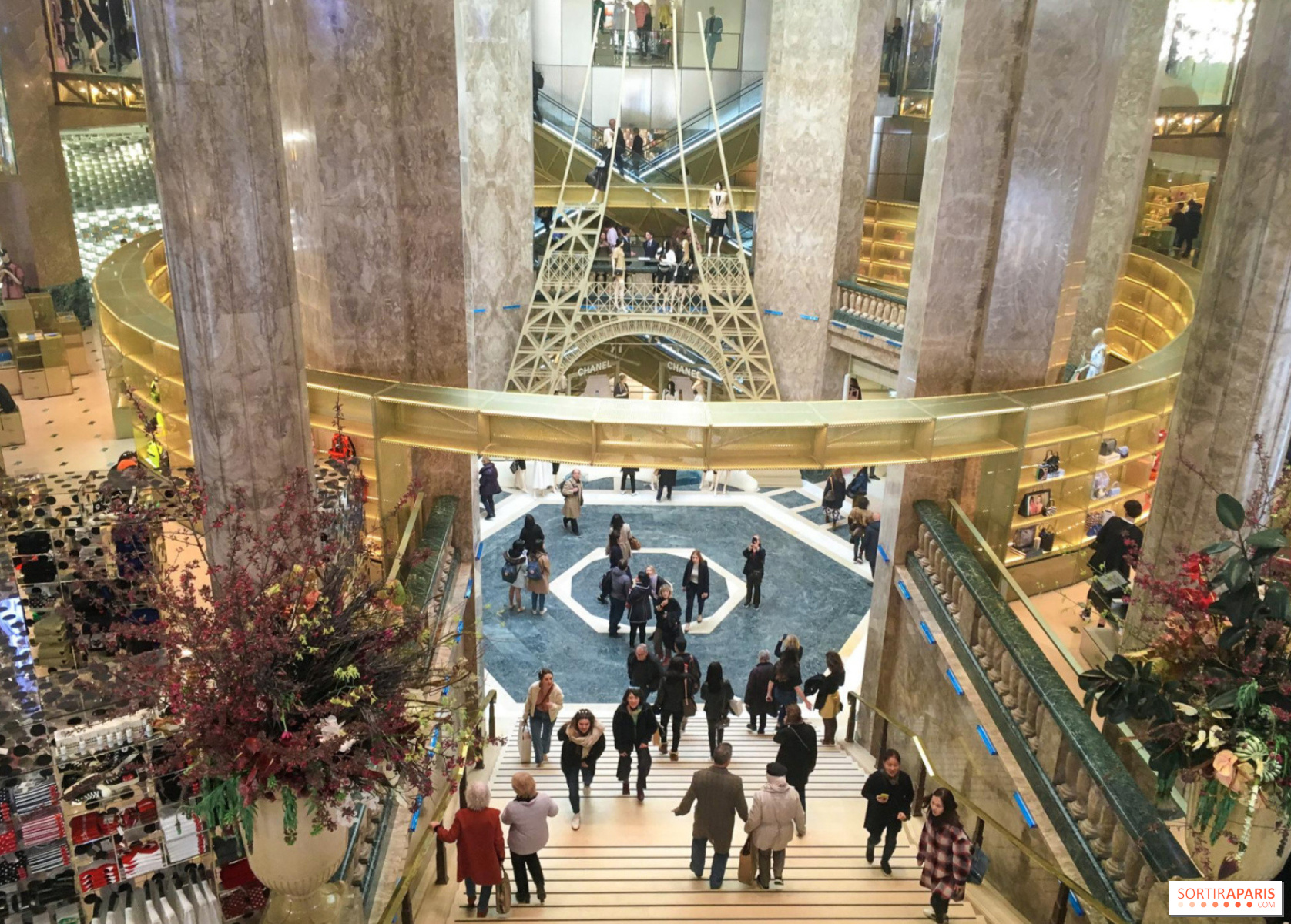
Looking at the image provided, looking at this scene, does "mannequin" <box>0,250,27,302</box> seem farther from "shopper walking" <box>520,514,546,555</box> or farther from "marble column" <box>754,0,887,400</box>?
"marble column" <box>754,0,887,400</box>

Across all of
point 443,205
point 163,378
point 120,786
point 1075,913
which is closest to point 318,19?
point 443,205

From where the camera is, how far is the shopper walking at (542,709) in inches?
328

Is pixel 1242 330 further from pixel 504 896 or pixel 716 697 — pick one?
pixel 504 896

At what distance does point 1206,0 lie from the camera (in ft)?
56.5

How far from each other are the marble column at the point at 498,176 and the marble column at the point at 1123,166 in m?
9.25

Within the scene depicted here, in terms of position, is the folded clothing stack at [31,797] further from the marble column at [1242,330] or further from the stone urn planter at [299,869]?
the marble column at [1242,330]

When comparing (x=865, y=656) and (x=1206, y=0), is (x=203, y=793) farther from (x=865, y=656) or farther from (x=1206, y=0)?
(x=1206, y=0)

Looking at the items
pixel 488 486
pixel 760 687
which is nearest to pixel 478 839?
pixel 760 687

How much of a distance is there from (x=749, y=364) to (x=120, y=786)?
48.7ft

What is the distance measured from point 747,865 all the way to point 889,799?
3.44 ft

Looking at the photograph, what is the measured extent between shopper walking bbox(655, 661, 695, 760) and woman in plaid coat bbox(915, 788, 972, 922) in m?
2.94

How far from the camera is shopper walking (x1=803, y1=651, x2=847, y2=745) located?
367 inches

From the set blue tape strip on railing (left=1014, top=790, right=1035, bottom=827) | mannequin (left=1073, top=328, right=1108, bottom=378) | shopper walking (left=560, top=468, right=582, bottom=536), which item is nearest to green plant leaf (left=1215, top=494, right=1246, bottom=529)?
blue tape strip on railing (left=1014, top=790, right=1035, bottom=827)

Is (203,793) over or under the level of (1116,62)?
under
